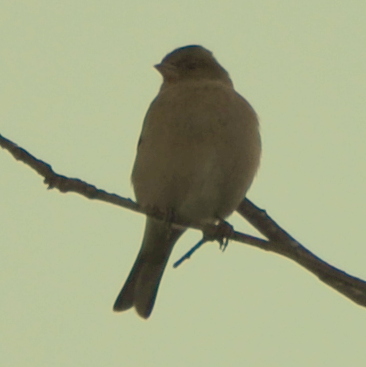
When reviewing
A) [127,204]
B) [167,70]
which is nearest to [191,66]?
[167,70]

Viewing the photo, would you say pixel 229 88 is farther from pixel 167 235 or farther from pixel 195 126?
pixel 167 235

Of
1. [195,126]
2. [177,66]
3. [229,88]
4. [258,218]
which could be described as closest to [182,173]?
[195,126]

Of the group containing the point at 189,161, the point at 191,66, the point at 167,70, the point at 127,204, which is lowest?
the point at 127,204

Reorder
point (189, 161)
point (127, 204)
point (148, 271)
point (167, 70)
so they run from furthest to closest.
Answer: point (167, 70) → point (148, 271) → point (189, 161) → point (127, 204)

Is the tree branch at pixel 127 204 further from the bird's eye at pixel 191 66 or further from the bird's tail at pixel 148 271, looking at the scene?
the bird's eye at pixel 191 66

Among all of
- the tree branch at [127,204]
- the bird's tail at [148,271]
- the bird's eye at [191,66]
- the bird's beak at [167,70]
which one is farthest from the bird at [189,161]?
the tree branch at [127,204]

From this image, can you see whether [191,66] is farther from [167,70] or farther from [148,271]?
[148,271]
